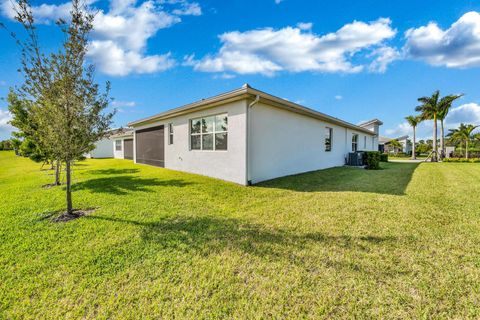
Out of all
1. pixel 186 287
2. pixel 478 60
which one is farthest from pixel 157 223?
pixel 478 60

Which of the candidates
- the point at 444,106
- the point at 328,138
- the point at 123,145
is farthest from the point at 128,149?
the point at 444,106

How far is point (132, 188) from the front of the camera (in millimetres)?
7363

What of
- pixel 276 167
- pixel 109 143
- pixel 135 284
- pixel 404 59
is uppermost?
pixel 404 59

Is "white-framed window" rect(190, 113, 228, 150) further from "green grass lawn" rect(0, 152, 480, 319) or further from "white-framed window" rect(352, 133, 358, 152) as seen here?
"white-framed window" rect(352, 133, 358, 152)

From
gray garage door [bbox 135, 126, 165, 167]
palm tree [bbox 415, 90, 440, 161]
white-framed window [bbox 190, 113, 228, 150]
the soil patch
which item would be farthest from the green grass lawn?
palm tree [bbox 415, 90, 440, 161]

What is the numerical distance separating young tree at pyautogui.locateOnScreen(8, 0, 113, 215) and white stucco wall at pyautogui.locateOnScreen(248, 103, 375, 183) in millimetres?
4768

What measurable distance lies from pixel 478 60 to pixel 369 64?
6664 millimetres

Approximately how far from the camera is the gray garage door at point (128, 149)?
69.5 feet

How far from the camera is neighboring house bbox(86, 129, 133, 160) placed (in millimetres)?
21594

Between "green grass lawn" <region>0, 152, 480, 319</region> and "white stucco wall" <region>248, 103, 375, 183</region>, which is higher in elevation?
"white stucco wall" <region>248, 103, 375, 183</region>

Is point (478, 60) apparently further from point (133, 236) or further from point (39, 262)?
point (39, 262)

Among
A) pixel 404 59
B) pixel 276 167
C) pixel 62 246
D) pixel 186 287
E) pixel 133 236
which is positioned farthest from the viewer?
pixel 404 59

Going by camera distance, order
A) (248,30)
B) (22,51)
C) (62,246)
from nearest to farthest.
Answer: (62,246), (22,51), (248,30)

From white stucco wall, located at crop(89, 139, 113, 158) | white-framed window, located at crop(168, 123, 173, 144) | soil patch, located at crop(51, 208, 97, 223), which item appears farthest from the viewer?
white stucco wall, located at crop(89, 139, 113, 158)
